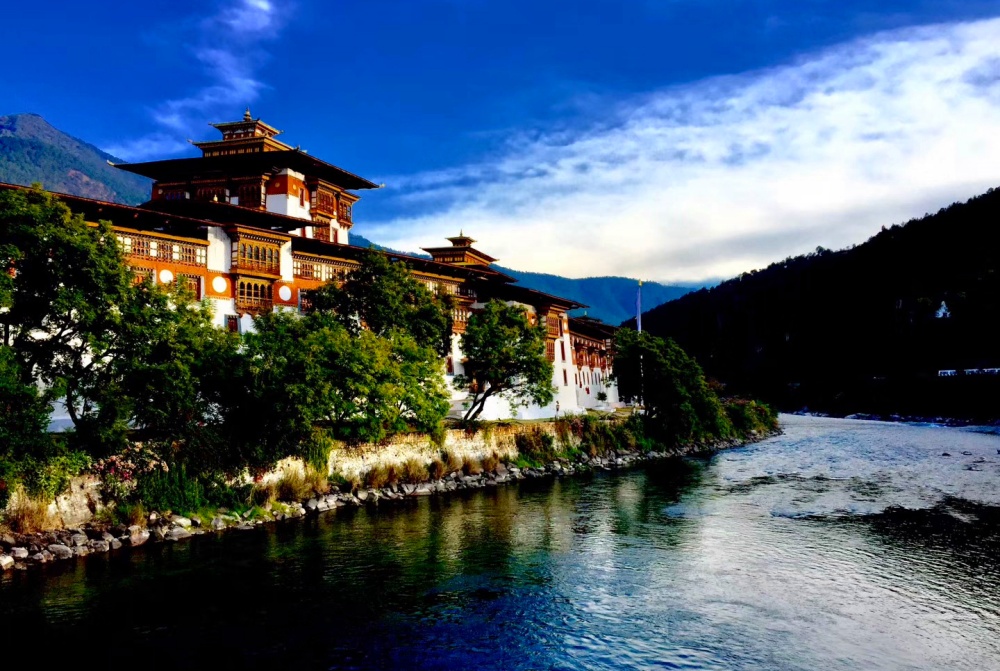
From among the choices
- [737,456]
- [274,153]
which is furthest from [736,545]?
[274,153]

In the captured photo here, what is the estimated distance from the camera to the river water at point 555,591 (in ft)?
45.3

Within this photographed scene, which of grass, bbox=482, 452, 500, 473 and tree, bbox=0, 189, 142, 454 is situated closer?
tree, bbox=0, 189, 142, 454

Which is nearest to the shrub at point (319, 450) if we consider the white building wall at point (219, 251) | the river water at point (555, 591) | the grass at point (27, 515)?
the river water at point (555, 591)

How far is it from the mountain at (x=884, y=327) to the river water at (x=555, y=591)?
79.8 meters

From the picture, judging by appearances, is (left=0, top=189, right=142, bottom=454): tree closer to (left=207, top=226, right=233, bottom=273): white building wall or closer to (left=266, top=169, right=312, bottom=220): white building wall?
(left=207, top=226, right=233, bottom=273): white building wall

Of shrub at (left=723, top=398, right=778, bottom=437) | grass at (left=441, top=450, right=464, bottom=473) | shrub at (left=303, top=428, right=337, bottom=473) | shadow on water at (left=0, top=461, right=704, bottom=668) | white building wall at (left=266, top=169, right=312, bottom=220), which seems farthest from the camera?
shrub at (left=723, top=398, right=778, bottom=437)

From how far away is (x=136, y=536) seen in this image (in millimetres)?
22625

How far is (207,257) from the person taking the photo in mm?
38344

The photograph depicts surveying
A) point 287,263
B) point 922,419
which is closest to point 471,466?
point 287,263

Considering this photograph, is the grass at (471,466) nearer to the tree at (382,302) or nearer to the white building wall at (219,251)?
the tree at (382,302)

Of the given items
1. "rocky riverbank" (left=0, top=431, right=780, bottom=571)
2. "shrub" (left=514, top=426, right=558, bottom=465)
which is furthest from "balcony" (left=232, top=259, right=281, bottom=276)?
"shrub" (left=514, top=426, right=558, bottom=465)

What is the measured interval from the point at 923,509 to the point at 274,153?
149ft

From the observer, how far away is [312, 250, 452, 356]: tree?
39.6 metres

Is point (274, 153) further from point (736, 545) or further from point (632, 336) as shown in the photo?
point (736, 545)
